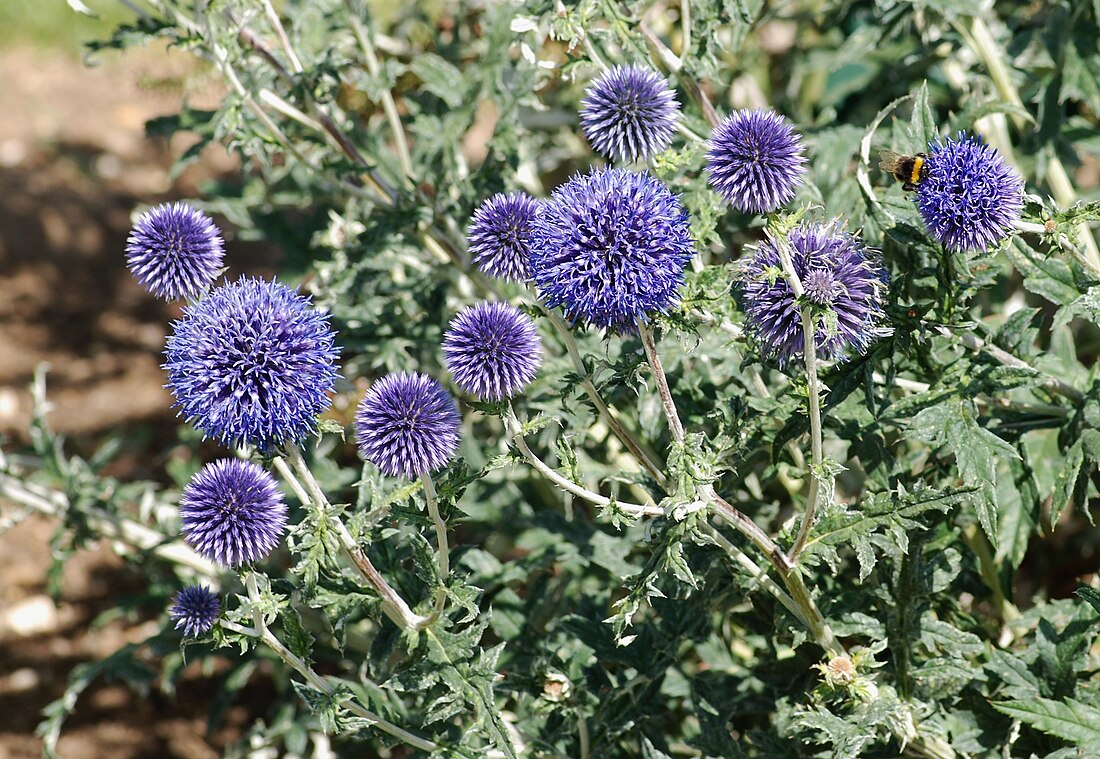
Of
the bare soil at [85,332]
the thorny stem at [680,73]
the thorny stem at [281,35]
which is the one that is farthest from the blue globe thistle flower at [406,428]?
the bare soil at [85,332]

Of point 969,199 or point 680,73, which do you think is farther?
point 680,73

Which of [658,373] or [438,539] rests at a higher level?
[658,373]

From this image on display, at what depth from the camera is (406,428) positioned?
2.20 meters

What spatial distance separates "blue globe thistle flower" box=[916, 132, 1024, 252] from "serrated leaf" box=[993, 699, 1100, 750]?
0.94m

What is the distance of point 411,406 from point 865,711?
1144 mm

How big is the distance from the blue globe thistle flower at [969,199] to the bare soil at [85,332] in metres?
2.12

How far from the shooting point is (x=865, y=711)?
2.29 meters

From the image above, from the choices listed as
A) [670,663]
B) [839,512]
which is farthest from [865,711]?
[670,663]

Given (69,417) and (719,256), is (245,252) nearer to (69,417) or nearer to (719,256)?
(69,417)

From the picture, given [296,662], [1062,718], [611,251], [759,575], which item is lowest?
[296,662]

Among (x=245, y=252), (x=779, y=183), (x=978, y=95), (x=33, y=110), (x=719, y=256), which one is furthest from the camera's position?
(x=33, y=110)

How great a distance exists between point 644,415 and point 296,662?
3.71 ft

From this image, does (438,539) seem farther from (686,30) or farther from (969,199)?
(686,30)

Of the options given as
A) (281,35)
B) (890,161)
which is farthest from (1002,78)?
(281,35)
